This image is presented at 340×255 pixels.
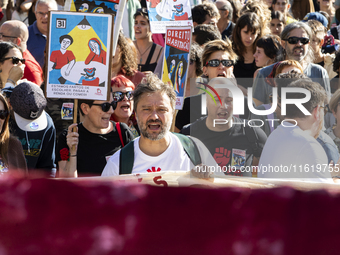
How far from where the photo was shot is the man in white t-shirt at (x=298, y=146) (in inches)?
72.2

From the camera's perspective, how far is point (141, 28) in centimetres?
521

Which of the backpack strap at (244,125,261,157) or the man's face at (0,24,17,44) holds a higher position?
the man's face at (0,24,17,44)

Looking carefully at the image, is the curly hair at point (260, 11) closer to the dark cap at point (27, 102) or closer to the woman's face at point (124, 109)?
the woman's face at point (124, 109)

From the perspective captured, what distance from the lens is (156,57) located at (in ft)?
16.6

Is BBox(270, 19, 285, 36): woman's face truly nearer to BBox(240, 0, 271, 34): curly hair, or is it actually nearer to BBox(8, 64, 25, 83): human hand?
BBox(240, 0, 271, 34): curly hair

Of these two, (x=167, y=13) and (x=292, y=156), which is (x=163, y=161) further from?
(x=167, y=13)

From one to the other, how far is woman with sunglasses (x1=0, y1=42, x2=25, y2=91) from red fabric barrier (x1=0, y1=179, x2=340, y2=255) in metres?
2.97

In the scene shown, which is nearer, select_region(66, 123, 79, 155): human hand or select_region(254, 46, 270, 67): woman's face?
select_region(66, 123, 79, 155): human hand

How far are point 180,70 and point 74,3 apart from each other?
1.02 m

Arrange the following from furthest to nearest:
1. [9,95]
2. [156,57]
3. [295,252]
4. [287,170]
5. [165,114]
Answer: [156,57]
[9,95]
[165,114]
[287,170]
[295,252]

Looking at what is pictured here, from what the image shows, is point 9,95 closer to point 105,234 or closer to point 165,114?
point 165,114

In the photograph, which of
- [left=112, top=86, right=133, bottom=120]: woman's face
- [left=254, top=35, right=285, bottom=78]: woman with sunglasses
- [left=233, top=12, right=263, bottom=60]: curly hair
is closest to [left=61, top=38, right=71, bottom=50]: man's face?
[left=112, top=86, right=133, bottom=120]: woman's face

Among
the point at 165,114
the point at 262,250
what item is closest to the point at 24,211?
the point at 262,250

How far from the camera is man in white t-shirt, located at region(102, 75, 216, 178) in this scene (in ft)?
8.26
